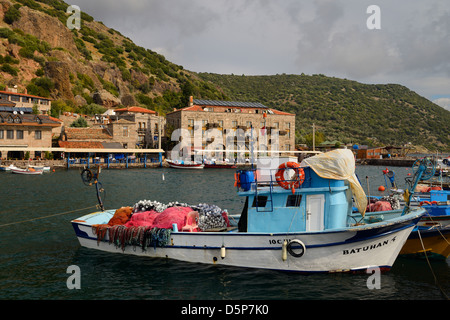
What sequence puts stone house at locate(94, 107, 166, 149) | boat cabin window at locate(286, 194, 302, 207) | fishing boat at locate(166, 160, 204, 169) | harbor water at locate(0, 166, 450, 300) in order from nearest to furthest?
harbor water at locate(0, 166, 450, 300) < boat cabin window at locate(286, 194, 302, 207) < fishing boat at locate(166, 160, 204, 169) < stone house at locate(94, 107, 166, 149)

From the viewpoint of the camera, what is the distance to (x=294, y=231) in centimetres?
1435

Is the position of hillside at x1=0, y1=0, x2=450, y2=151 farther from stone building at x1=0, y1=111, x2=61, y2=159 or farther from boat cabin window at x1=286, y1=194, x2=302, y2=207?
boat cabin window at x1=286, y1=194, x2=302, y2=207

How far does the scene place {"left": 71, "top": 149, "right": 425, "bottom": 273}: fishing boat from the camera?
13.6 m

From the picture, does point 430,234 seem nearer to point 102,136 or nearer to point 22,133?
point 22,133

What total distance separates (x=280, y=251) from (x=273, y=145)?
262 feet

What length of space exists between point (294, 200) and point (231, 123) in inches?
2996

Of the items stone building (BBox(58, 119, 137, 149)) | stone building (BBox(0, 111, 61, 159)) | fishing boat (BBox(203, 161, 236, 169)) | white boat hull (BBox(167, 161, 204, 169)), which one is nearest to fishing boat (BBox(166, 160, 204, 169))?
white boat hull (BBox(167, 161, 204, 169))

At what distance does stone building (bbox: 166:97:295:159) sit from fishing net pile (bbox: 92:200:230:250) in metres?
69.4

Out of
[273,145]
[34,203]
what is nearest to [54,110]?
[273,145]

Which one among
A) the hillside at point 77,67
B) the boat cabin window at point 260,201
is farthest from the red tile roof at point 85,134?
the boat cabin window at point 260,201

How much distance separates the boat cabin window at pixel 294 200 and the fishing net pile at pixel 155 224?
362 cm

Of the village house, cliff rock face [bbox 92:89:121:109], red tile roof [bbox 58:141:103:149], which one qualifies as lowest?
red tile roof [bbox 58:141:103:149]

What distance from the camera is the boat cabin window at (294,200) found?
14.4 m
